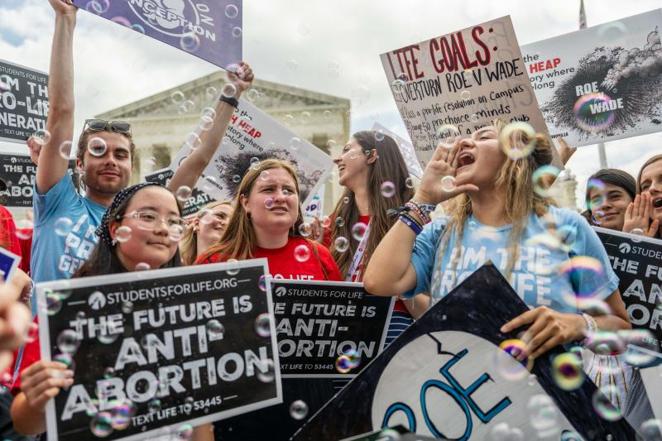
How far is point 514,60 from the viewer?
10.1ft

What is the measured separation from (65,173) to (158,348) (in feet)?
4.22

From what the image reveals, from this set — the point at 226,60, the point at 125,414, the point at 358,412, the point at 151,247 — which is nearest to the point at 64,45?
the point at 226,60

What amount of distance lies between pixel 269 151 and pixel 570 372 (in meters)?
3.13

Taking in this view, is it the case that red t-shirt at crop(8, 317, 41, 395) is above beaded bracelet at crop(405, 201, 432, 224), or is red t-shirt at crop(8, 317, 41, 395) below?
below

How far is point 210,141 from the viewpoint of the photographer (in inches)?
136

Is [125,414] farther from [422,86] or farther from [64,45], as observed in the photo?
[422,86]

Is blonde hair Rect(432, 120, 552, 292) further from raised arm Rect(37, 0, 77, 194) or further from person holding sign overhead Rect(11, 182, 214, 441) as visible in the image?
raised arm Rect(37, 0, 77, 194)

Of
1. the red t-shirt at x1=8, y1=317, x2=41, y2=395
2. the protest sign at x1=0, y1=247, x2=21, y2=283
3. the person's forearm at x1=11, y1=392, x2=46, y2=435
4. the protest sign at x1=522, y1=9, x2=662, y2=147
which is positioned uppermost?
the protest sign at x1=522, y1=9, x2=662, y2=147

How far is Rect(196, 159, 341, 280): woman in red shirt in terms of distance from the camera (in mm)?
2783

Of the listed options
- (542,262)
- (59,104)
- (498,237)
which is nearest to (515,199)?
(498,237)

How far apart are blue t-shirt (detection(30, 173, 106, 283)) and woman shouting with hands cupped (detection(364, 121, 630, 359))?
1322 mm

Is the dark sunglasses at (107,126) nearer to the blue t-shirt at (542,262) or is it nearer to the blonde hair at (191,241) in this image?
the blonde hair at (191,241)

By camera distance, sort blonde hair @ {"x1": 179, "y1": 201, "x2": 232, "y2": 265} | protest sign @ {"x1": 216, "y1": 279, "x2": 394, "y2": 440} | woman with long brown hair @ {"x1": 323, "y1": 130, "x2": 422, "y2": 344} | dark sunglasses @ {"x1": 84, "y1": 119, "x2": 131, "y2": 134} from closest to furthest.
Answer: protest sign @ {"x1": 216, "y1": 279, "x2": 394, "y2": 440} → dark sunglasses @ {"x1": 84, "y1": 119, "x2": 131, "y2": 134} → woman with long brown hair @ {"x1": 323, "y1": 130, "x2": 422, "y2": 344} → blonde hair @ {"x1": 179, "y1": 201, "x2": 232, "y2": 265}

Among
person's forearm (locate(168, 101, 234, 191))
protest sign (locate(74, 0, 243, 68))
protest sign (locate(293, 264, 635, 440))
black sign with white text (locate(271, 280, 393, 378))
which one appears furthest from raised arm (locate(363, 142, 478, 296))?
protest sign (locate(74, 0, 243, 68))
